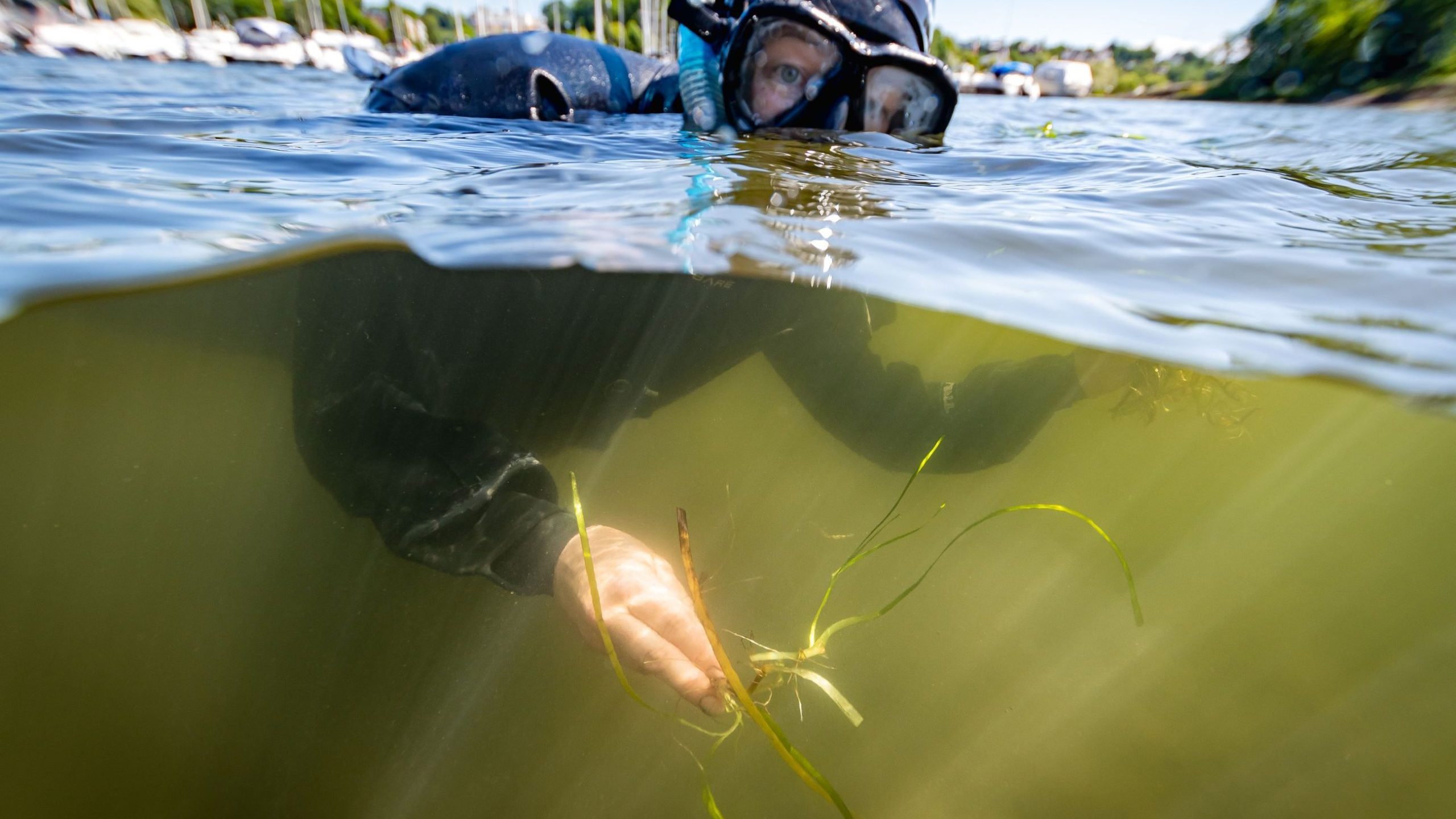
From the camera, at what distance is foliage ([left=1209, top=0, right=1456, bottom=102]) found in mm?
15648

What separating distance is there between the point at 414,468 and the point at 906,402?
2.56 m

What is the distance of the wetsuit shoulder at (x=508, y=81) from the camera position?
568 cm

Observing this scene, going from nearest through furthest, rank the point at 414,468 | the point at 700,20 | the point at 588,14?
the point at 414,468 → the point at 700,20 → the point at 588,14

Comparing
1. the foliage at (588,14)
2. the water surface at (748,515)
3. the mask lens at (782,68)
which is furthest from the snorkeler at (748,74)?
the foliage at (588,14)

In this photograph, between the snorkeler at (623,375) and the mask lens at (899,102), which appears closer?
the snorkeler at (623,375)

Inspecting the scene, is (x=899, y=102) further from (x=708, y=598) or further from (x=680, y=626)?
(x=680, y=626)

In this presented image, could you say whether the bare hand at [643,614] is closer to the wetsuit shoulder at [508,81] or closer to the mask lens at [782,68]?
the mask lens at [782,68]

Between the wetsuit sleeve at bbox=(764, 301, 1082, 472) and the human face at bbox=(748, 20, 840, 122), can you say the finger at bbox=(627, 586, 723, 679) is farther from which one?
the human face at bbox=(748, 20, 840, 122)

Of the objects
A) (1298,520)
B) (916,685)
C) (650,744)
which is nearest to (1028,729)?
(916,685)

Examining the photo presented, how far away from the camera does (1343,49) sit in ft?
58.5

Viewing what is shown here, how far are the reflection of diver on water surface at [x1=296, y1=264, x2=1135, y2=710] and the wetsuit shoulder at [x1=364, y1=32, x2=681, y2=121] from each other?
11.1 ft

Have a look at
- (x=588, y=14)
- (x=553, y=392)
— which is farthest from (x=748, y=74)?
(x=588, y=14)

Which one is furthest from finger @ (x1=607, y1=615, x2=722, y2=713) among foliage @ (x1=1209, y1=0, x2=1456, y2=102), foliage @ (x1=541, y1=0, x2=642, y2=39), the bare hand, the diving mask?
foliage @ (x1=541, y1=0, x2=642, y2=39)

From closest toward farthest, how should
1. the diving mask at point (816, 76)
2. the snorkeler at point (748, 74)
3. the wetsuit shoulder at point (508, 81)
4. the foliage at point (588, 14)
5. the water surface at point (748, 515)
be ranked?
the water surface at point (748, 515) → the diving mask at point (816, 76) → the snorkeler at point (748, 74) → the wetsuit shoulder at point (508, 81) → the foliage at point (588, 14)
